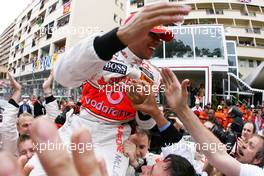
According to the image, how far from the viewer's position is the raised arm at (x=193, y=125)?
1.70 meters

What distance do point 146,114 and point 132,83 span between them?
0.90 feet

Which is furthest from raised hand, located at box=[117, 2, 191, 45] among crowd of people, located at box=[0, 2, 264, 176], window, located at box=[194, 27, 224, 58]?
window, located at box=[194, 27, 224, 58]

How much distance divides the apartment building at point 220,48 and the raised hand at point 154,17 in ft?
34.8

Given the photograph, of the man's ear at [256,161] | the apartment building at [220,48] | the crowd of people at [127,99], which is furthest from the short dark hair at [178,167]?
the apartment building at [220,48]

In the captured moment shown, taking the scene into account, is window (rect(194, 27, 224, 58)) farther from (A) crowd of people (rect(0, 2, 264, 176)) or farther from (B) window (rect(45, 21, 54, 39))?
(A) crowd of people (rect(0, 2, 264, 176))

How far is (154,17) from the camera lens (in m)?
1.06

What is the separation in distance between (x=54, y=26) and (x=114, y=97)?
28.9m

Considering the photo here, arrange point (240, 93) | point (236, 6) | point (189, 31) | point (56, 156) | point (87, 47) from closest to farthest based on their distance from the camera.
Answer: point (56, 156) → point (87, 47) → point (189, 31) → point (240, 93) → point (236, 6)

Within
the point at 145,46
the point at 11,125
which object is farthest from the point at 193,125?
the point at 11,125

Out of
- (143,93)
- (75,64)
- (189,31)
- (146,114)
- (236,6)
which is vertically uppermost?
(236,6)

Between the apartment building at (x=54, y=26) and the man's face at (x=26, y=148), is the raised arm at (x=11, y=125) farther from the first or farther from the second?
the apartment building at (x=54, y=26)

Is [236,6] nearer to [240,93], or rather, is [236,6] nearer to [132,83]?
[240,93]

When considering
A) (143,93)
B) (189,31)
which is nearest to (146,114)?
(143,93)

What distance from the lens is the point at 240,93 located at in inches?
870
